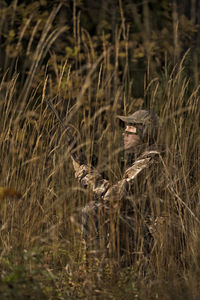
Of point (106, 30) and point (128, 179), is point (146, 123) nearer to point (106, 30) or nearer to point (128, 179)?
point (128, 179)

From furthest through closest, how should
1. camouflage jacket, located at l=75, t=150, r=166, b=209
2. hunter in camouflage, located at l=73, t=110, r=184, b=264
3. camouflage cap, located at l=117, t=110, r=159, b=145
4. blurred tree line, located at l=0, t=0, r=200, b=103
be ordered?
blurred tree line, located at l=0, t=0, r=200, b=103, camouflage cap, located at l=117, t=110, r=159, b=145, camouflage jacket, located at l=75, t=150, r=166, b=209, hunter in camouflage, located at l=73, t=110, r=184, b=264

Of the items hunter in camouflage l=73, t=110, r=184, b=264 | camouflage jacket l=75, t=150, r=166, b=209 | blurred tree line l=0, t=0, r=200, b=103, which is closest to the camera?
hunter in camouflage l=73, t=110, r=184, b=264

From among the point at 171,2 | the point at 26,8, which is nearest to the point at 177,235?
the point at 26,8

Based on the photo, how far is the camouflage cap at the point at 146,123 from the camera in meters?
3.68

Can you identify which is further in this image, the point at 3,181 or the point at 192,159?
the point at 192,159

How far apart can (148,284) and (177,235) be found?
0.45 meters

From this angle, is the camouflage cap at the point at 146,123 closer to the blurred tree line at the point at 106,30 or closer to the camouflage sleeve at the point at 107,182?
the camouflage sleeve at the point at 107,182

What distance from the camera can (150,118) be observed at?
374 centimetres

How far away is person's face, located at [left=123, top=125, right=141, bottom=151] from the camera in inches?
146

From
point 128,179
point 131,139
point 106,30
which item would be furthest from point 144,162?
point 106,30

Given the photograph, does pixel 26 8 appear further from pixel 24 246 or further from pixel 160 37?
pixel 24 246

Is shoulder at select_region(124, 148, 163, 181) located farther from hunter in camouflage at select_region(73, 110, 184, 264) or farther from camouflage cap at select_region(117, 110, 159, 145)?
camouflage cap at select_region(117, 110, 159, 145)

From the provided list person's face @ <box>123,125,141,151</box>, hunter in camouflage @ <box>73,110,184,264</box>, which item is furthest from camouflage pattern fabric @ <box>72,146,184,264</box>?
person's face @ <box>123,125,141,151</box>

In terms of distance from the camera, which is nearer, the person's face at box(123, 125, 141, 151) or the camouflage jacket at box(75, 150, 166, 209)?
the camouflage jacket at box(75, 150, 166, 209)
